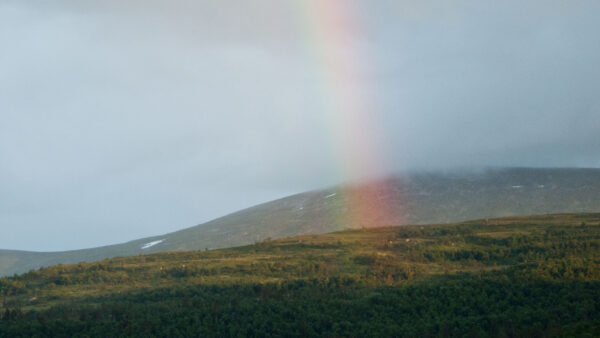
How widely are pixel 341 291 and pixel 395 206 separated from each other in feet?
273

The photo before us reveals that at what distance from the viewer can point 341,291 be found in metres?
29.9

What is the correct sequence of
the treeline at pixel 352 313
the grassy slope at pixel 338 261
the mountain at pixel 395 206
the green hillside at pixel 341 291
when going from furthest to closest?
1. the mountain at pixel 395 206
2. the grassy slope at pixel 338 261
3. the green hillside at pixel 341 291
4. the treeline at pixel 352 313

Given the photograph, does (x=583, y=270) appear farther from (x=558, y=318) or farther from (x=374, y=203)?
(x=374, y=203)

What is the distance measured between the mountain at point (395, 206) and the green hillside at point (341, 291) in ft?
182

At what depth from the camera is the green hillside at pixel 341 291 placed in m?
24.0

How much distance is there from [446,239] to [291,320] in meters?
23.8

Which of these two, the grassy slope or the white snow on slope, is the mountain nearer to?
the white snow on slope

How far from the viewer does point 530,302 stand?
25.5 meters

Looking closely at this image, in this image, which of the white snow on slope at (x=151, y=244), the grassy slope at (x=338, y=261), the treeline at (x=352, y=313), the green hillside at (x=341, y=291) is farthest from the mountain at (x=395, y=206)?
the treeline at (x=352, y=313)

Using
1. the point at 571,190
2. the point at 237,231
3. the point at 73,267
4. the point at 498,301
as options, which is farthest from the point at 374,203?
the point at 498,301

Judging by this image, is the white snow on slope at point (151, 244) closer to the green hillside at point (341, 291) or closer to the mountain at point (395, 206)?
the mountain at point (395, 206)

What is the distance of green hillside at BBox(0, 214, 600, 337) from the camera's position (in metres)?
24.0

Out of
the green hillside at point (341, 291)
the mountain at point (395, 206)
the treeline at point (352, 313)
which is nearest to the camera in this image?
the treeline at point (352, 313)

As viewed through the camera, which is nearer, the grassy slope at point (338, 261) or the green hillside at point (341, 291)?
the green hillside at point (341, 291)
